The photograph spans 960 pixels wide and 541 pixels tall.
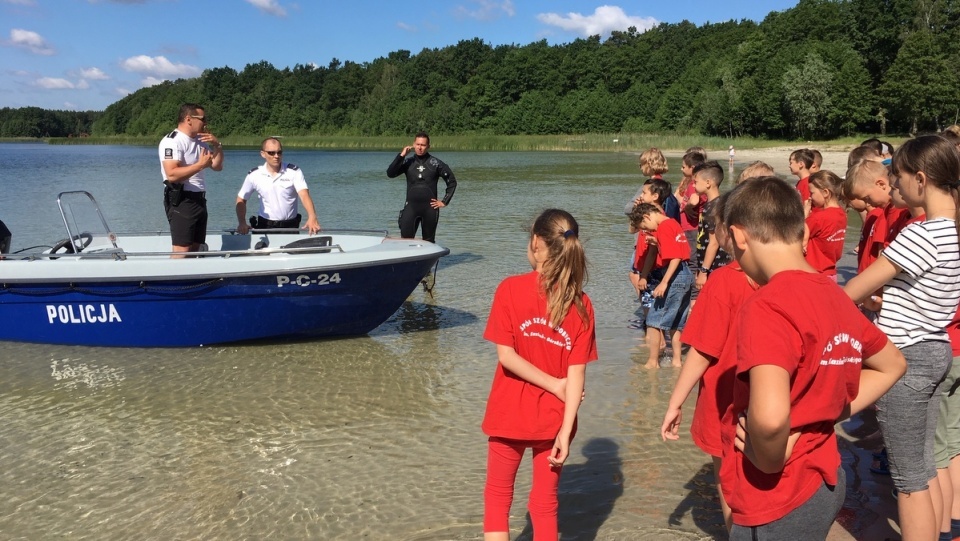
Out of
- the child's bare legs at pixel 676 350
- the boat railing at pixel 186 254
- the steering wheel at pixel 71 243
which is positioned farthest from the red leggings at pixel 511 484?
the steering wheel at pixel 71 243

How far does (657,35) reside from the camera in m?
117

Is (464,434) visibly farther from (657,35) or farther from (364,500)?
(657,35)

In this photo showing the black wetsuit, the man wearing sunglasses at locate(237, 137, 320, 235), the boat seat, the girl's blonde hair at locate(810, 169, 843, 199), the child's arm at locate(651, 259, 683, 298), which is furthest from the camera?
the black wetsuit

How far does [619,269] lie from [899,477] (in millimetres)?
8004

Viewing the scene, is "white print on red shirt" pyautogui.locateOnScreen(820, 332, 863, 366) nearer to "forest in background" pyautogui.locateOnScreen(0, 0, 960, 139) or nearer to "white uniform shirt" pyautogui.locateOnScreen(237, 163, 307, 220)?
"white uniform shirt" pyautogui.locateOnScreen(237, 163, 307, 220)

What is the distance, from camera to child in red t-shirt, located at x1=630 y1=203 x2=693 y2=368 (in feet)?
19.4

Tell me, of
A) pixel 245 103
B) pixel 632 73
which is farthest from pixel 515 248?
pixel 245 103

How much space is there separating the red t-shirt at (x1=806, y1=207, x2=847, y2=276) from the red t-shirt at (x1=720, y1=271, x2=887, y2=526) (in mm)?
3477

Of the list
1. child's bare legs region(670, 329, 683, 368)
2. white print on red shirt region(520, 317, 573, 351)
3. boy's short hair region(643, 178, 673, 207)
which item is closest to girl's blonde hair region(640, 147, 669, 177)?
boy's short hair region(643, 178, 673, 207)

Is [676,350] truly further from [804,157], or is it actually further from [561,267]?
[561,267]

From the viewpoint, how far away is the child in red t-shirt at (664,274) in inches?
232

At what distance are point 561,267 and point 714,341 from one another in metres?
0.62

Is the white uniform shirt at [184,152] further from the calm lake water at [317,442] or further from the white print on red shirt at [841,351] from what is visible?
the white print on red shirt at [841,351]

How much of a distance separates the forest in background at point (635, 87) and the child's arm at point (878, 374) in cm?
6655
